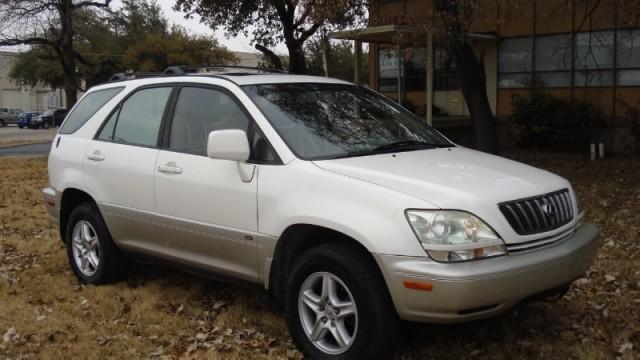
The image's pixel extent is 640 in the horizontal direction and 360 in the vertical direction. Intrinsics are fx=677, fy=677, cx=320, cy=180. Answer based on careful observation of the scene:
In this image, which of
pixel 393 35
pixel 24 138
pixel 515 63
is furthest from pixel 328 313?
pixel 24 138

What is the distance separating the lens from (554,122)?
56.4 ft

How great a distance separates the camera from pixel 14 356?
14.6 feet

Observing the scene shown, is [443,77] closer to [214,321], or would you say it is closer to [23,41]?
[23,41]

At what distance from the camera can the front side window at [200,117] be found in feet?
15.6

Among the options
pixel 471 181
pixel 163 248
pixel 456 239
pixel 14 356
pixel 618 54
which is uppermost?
pixel 618 54

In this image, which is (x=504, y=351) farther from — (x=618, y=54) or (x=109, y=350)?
(x=618, y=54)

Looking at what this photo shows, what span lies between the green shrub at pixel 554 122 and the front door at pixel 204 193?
1393 cm

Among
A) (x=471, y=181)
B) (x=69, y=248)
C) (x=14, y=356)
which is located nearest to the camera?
(x=471, y=181)

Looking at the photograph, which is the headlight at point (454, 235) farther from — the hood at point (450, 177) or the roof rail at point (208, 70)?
the roof rail at point (208, 70)

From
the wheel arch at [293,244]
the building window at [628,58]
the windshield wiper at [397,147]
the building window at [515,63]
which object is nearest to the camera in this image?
the wheel arch at [293,244]

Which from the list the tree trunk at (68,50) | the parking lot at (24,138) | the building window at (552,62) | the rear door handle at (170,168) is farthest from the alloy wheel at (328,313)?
the parking lot at (24,138)

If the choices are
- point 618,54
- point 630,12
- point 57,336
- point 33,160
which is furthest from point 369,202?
point 33,160

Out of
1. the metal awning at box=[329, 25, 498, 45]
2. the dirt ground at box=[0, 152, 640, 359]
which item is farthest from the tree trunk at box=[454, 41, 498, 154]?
the dirt ground at box=[0, 152, 640, 359]

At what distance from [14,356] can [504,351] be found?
10.4 feet
